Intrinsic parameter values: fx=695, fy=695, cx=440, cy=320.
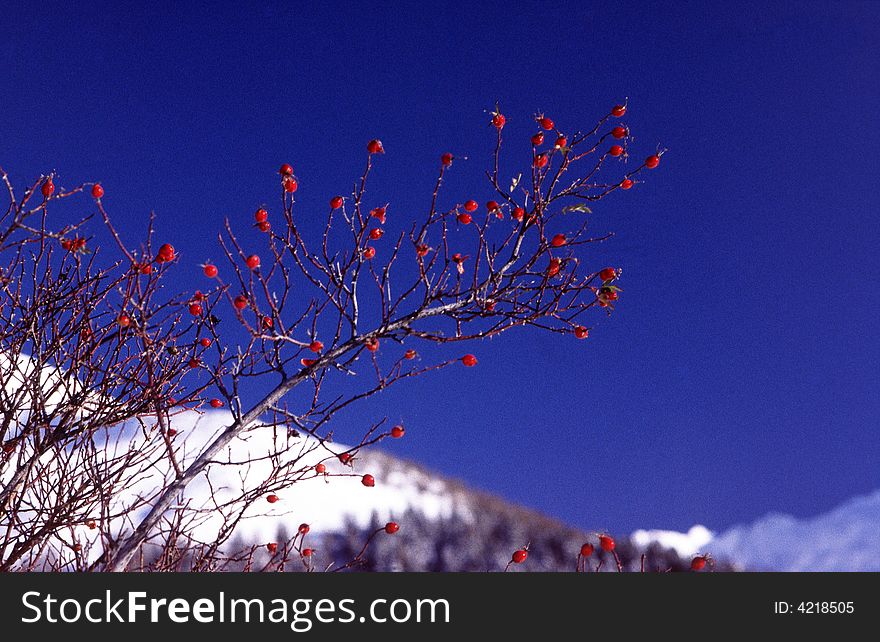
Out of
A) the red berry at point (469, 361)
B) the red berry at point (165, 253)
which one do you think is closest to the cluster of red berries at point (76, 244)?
the red berry at point (165, 253)

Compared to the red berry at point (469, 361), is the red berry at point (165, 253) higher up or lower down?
higher up

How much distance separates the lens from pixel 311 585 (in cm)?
331

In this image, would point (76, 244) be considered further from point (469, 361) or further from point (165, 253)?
point (469, 361)

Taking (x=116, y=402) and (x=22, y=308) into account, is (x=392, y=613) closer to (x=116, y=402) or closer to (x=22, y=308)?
(x=116, y=402)

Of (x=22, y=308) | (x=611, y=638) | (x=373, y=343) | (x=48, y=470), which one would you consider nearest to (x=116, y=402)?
(x=48, y=470)

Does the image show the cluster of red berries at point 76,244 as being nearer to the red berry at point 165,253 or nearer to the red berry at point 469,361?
the red berry at point 165,253

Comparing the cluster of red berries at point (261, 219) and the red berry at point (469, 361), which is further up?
the cluster of red berries at point (261, 219)

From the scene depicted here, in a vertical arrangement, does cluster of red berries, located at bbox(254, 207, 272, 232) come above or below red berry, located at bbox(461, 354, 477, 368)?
above

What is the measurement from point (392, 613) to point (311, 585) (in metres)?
0.41

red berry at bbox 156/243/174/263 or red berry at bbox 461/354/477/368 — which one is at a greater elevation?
red berry at bbox 156/243/174/263

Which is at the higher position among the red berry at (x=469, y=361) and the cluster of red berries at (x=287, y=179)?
the cluster of red berries at (x=287, y=179)

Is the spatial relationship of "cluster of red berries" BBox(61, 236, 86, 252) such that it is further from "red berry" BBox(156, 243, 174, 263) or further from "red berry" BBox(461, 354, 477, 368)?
"red berry" BBox(461, 354, 477, 368)

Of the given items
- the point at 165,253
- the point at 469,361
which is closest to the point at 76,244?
the point at 165,253

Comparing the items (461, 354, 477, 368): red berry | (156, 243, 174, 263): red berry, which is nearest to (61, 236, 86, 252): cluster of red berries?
(156, 243, 174, 263): red berry
